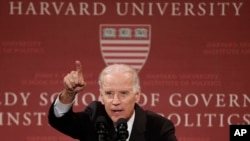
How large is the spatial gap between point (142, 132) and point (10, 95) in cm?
196

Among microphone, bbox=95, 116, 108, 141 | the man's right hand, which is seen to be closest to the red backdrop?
the man's right hand

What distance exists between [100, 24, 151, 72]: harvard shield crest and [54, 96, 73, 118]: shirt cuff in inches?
67.4

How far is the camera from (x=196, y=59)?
381cm

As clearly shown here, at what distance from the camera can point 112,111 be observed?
195 cm

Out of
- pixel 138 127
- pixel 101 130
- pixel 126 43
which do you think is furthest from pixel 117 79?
pixel 126 43

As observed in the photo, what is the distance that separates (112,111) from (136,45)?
6.15ft

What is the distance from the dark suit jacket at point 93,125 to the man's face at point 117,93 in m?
0.13

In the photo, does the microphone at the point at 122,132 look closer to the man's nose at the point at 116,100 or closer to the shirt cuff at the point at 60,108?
the man's nose at the point at 116,100

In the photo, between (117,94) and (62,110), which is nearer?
(117,94)

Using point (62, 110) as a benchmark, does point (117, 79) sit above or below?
above

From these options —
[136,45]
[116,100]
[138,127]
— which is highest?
[136,45]

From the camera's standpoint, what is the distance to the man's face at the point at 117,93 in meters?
1.93

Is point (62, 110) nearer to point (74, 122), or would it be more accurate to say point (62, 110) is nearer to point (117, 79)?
point (74, 122)

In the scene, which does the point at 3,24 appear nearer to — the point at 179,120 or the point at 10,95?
the point at 10,95
